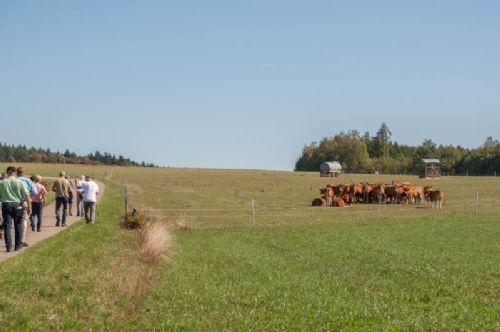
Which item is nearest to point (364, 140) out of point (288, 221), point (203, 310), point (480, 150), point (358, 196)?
point (480, 150)

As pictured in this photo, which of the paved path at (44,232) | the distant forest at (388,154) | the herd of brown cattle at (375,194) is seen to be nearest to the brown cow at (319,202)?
the herd of brown cattle at (375,194)

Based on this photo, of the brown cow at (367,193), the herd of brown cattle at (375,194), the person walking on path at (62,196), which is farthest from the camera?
the brown cow at (367,193)

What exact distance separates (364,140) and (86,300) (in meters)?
163

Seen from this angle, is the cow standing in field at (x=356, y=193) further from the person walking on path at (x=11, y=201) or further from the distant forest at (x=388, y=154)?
the distant forest at (x=388, y=154)

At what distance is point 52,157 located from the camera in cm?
16375

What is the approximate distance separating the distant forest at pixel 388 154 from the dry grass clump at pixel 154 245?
105234 mm

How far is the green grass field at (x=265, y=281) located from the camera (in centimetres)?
1141

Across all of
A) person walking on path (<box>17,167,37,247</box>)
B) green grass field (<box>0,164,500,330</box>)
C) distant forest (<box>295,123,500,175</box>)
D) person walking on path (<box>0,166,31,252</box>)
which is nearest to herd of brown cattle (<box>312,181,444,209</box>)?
green grass field (<box>0,164,500,330</box>)

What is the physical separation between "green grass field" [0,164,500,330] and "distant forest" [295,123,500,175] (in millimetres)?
101690

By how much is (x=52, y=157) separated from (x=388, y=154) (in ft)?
263

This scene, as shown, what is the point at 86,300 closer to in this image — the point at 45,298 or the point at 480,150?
the point at 45,298

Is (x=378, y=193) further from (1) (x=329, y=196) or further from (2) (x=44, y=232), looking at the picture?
(2) (x=44, y=232)

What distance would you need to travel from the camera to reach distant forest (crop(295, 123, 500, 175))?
13300 centimetres

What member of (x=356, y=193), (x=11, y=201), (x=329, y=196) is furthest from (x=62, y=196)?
(x=356, y=193)
